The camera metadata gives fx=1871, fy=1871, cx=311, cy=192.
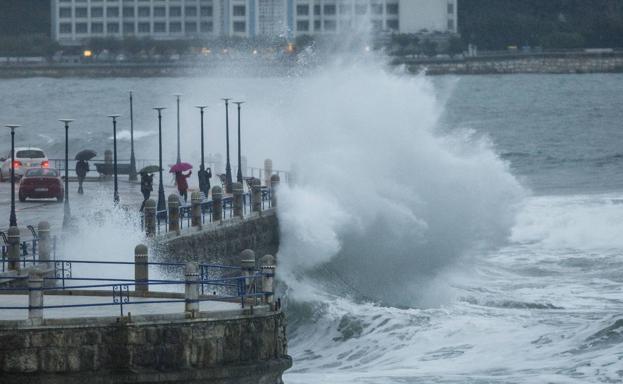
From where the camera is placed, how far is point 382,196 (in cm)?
4716

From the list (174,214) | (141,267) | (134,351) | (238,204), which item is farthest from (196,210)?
(134,351)

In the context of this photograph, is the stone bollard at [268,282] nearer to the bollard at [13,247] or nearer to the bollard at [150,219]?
the bollard at [13,247]

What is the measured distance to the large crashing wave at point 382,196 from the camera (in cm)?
4262

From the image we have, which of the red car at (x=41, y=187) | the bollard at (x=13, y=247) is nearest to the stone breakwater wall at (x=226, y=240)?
the bollard at (x=13, y=247)

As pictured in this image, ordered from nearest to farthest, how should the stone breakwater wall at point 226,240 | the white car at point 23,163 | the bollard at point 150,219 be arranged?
the bollard at point 150,219, the stone breakwater wall at point 226,240, the white car at point 23,163

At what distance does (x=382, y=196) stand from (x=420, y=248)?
1737mm

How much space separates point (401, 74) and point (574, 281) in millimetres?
17158

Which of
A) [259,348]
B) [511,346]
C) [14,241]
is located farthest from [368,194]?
[259,348]

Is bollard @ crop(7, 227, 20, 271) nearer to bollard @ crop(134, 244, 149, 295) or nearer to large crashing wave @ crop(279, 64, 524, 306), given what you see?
bollard @ crop(134, 244, 149, 295)

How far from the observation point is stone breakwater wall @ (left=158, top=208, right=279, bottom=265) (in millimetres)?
35625

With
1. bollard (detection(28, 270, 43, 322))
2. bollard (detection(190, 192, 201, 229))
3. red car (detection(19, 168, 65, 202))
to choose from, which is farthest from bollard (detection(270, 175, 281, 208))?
bollard (detection(28, 270, 43, 322))

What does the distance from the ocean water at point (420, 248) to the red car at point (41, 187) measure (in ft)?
20.9

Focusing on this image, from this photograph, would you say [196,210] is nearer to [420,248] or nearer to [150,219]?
[150,219]

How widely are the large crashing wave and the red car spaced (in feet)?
21.8
